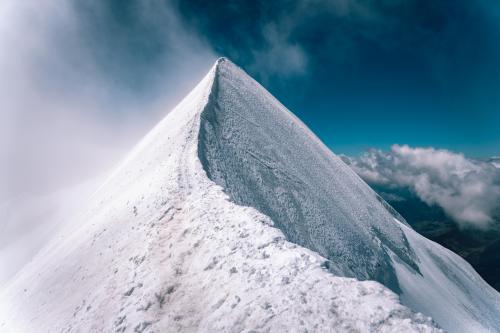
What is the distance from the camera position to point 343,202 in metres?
31.2

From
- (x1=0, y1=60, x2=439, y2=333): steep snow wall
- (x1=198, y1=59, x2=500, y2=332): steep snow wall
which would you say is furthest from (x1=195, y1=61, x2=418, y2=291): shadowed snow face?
(x1=0, y1=60, x2=439, y2=333): steep snow wall

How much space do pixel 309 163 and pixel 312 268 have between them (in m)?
24.8

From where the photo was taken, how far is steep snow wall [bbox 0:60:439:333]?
22.7 feet

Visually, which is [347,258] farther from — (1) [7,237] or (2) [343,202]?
(1) [7,237]

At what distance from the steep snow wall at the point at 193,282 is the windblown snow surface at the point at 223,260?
0.12 feet

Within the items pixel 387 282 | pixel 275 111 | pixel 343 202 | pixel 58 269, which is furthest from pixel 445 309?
pixel 58 269

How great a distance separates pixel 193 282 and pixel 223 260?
3.58 ft

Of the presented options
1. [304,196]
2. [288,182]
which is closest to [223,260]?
[288,182]

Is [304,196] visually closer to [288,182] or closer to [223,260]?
[288,182]

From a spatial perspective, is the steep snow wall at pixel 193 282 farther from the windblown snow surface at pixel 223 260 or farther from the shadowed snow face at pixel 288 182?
the shadowed snow face at pixel 288 182

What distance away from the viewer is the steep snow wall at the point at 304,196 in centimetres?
1972

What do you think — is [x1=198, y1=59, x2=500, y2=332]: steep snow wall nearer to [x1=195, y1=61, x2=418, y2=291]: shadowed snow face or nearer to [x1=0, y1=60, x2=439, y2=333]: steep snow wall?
[x1=195, y1=61, x2=418, y2=291]: shadowed snow face

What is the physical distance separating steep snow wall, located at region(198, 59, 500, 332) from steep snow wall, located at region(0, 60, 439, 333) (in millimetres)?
1579

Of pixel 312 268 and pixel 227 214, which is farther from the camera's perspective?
pixel 227 214
